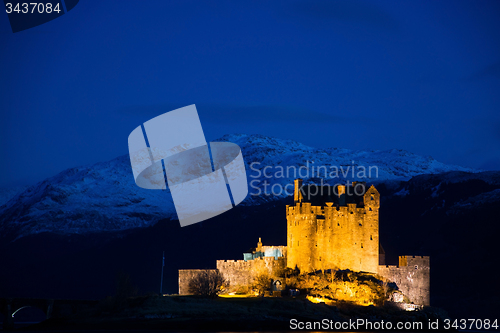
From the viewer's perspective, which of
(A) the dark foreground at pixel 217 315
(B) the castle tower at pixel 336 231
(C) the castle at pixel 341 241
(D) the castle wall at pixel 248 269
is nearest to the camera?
(A) the dark foreground at pixel 217 315

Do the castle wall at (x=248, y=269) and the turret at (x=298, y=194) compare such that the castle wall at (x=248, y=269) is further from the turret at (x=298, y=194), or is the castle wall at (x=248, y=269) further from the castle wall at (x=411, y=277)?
the castle wall at (x=411, y=277)

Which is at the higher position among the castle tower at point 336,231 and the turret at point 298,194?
the turret at point 298,194


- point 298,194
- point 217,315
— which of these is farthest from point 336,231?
point 217,315

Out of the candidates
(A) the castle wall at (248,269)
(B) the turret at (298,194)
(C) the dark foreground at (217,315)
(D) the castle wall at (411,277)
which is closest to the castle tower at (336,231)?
(B) the turret at (298,194)

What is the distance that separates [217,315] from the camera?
7962 cm

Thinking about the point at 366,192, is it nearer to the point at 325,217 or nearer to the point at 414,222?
the point at 325,217

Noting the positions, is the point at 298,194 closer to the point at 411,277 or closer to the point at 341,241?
the point at 341,241

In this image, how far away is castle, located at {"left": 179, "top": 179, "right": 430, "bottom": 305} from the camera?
91.9 meters

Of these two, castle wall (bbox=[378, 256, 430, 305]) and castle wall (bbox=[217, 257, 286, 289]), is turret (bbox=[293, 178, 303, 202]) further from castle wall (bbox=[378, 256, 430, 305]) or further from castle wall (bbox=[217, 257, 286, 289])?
castle wall (bbox=[378, 256, 430, 305])

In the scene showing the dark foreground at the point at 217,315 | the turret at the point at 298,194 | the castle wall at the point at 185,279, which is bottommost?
the dark foreground at the point at 217,315

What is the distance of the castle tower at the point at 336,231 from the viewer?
302 feet

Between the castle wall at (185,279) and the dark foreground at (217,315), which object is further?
the castle wall at (185,279)

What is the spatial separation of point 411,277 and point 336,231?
10.4 meters

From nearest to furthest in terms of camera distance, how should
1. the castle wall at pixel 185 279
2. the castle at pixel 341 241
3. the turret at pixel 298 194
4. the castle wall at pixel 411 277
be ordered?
the castle wall at pixel 411 277, the castle at pixel 341 241, the turret at pixel 298 194, the castle wall at pixel 185 279
